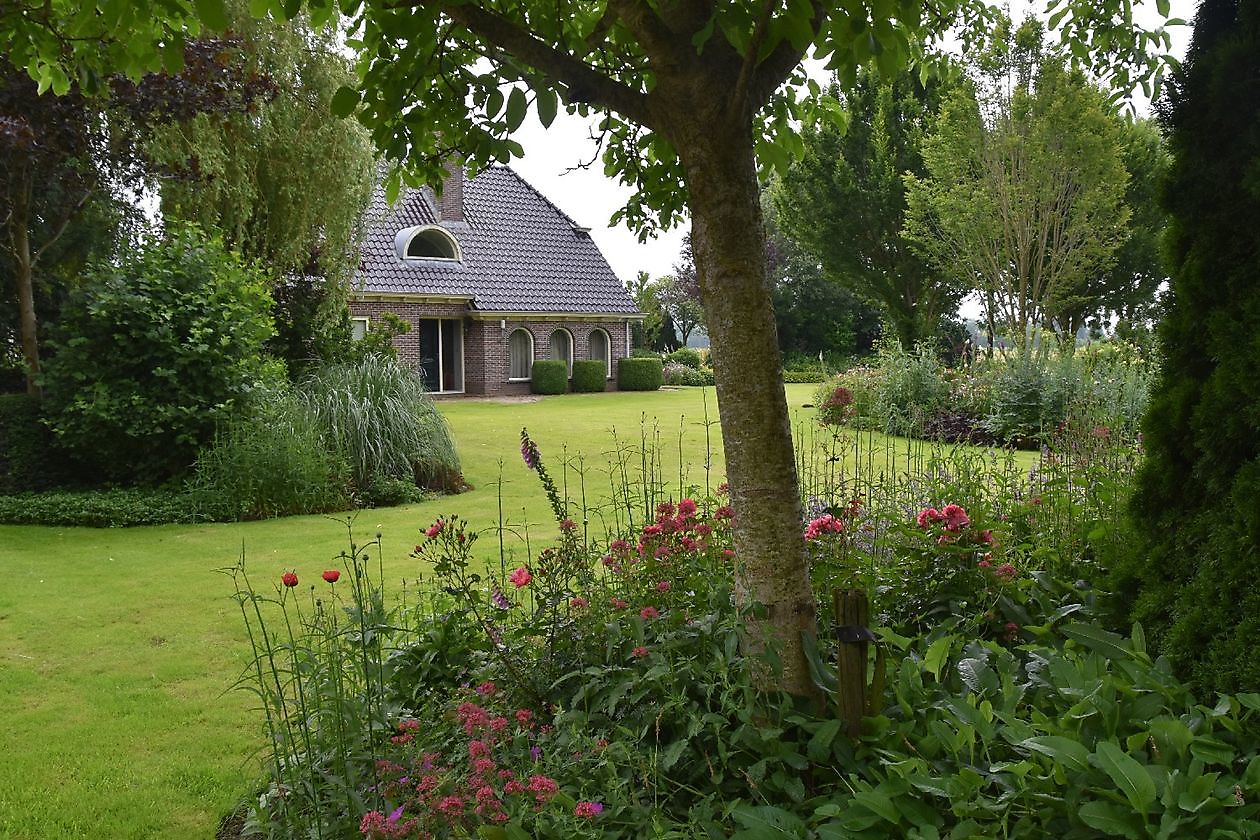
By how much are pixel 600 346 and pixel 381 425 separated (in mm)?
17715

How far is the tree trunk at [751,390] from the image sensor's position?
2557 millimetres

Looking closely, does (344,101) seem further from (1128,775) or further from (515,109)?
(1128,775)

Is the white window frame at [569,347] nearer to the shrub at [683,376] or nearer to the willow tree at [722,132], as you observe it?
the shrub at [683,376]

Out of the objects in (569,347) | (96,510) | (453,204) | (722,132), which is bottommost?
(96,510)

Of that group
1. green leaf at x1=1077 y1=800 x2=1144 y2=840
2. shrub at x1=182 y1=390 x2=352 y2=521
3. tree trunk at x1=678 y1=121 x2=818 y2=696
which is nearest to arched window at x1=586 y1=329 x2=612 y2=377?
shrub at x1=182 y1=390 x2=352 y2=521

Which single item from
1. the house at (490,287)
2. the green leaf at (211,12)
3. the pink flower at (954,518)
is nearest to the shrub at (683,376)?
the house at (490,287)

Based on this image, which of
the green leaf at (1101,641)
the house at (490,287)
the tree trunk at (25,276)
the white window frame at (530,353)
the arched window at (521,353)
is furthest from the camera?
the arched window at (521,353)

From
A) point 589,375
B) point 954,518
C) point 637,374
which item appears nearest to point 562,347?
point 589,375

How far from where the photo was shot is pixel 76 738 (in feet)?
12.1

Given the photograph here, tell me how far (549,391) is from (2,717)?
21.1 metres

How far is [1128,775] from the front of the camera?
5.48 ft

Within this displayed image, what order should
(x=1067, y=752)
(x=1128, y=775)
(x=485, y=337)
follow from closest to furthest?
1. (x=1128, y=775)
2. (x=1067, y=752)
3. (x=485, y=337)

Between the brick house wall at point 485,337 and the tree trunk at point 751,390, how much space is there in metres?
20.3

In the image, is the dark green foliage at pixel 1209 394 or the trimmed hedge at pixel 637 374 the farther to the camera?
the trimmed hedge at pixel 637 374
